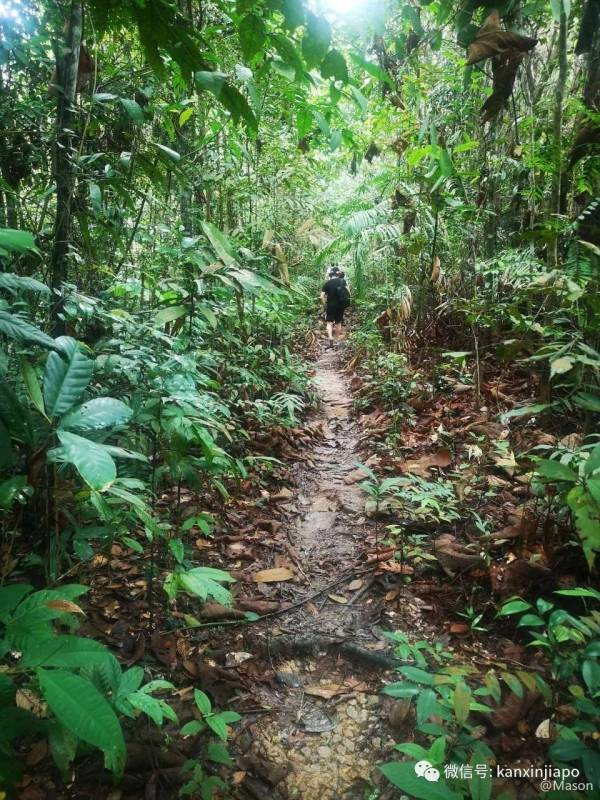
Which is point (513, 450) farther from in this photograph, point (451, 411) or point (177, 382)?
point (177, 382)

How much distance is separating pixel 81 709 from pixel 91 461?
20.5 inches

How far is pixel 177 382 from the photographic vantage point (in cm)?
210

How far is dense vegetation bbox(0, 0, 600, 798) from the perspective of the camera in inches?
51.6

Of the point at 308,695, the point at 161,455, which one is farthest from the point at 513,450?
the point at 161,455

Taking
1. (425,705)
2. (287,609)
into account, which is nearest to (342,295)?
(287,609)

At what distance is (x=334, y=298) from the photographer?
9.22 m

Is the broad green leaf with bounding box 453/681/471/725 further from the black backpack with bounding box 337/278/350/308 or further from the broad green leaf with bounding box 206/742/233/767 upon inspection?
the black backpack with bounding box 337/278/350/308

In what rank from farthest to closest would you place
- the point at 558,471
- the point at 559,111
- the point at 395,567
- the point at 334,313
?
the point at 334,313 → the point at 559,111 → the point at 395,567 → the point at 558,471

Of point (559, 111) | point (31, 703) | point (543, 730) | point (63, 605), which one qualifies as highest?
point (559, 111)

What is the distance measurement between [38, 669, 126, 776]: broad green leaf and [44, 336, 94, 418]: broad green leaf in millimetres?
660

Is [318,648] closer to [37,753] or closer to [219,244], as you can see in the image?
[37,753]

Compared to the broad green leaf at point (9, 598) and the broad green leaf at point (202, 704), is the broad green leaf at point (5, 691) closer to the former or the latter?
the broad green leaf at point (9, 598)

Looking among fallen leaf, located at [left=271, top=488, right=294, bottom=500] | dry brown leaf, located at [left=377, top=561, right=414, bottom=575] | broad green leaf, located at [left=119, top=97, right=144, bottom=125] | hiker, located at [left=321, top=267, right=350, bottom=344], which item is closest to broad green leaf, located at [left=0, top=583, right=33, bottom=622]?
dry brown leaf, located at [left=377, top=561, right=414, bottom=575]

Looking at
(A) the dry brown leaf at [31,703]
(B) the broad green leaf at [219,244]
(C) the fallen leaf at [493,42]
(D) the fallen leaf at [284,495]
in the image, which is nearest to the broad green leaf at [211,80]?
(B) the broad green leaf at [219,244]
